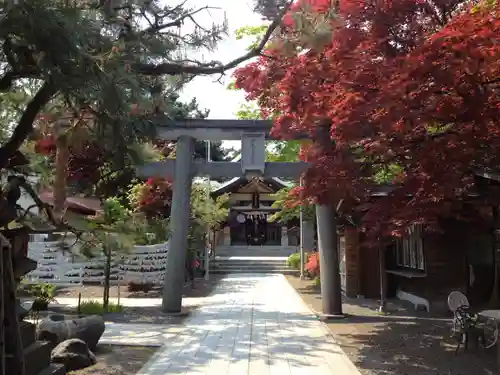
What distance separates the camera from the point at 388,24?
613 cm

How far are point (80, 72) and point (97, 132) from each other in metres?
1.08

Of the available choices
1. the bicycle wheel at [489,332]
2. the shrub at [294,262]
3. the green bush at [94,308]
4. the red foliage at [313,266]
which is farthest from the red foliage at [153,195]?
the bicycle wheel at [489,332]

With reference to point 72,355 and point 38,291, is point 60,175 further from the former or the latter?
point 38,291

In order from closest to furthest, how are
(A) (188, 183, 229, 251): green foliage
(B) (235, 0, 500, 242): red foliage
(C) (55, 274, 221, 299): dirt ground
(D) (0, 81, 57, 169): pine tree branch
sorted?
(D) (0, 81, 57, 169): pine tree branch → (B) (235, 0, 500, 242): red foliage → (C) (55, 274, 221, 299): dirt ground → (A) (188, 183, 229, 251): green foliage

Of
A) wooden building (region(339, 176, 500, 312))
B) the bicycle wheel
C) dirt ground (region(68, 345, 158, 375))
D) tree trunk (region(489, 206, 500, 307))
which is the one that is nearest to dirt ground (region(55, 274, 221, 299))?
dirt ground (region(68, 345, 158, 375))

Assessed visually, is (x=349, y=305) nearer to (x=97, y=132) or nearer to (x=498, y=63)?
(x=498, y=63)

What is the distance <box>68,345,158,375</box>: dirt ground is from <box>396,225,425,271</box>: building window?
634 cm

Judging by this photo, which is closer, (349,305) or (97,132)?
(97,132)

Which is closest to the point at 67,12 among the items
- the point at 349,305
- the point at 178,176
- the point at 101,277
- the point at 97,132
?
the point at 97,132

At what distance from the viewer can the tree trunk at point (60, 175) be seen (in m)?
4.71

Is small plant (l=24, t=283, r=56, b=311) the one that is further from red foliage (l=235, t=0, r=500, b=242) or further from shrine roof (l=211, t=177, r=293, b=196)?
shrine roof (l=211, t=177, r=293, b=196)

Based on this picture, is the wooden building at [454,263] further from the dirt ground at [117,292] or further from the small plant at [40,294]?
the small plant at [40,294]

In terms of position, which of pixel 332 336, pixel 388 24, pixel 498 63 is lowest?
pixel 332 336

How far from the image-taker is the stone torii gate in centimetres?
1094
